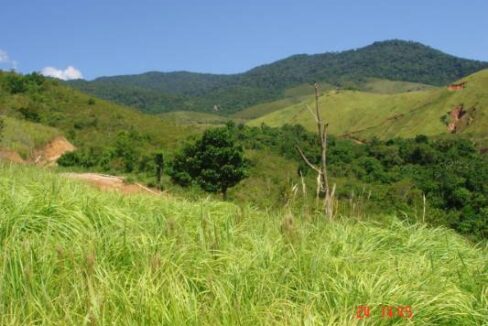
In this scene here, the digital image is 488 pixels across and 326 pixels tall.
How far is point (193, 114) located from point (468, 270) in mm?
194897

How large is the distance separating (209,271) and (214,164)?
26.8m

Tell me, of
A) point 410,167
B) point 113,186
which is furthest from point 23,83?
point 113,186

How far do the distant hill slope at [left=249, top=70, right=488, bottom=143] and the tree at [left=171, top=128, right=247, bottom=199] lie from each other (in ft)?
187

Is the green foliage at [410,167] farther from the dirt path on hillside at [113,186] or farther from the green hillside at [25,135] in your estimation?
the green hillside at [25,135]

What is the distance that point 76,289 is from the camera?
118 inches

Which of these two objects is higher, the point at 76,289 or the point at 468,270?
the point at 76,289

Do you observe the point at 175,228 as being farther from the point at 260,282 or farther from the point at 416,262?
the point at 416,262

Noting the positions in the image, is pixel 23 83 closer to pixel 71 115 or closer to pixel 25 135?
pixel 71 115

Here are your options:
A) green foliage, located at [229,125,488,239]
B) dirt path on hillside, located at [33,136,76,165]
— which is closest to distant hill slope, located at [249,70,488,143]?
green foliage, located at [229,125,488,239]

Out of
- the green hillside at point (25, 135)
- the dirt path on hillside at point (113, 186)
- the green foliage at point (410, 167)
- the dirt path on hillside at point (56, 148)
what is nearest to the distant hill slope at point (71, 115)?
the green hillside at point (25, 135)

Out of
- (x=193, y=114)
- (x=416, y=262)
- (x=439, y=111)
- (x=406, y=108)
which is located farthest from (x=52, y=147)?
(x=193, y=114)

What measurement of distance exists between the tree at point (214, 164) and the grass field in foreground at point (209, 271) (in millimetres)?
24673

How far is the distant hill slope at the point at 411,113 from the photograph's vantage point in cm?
9475

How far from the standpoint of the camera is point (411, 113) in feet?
355
